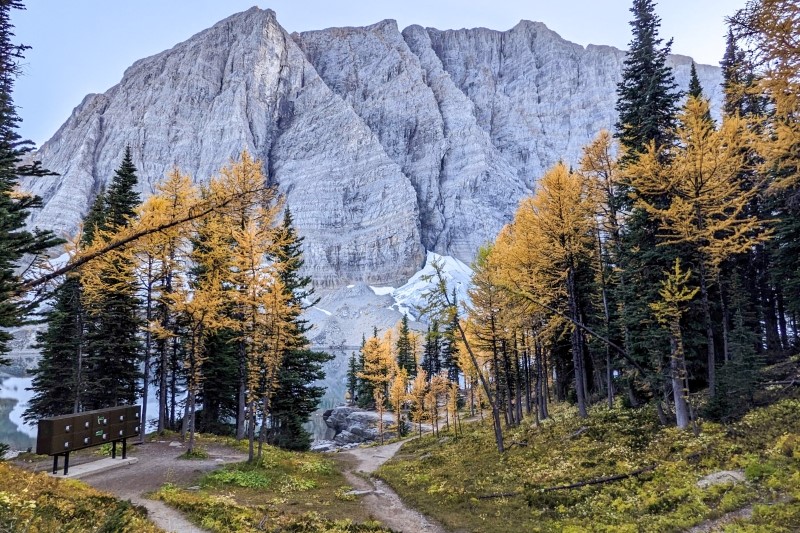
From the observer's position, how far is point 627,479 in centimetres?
1240

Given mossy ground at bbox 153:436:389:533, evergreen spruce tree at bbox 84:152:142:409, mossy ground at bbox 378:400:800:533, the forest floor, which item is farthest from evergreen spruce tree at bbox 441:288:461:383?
evergreen spruce tree at bbox 84:152:142:409

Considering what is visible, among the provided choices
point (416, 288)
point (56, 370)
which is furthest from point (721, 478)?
point (416, 288)

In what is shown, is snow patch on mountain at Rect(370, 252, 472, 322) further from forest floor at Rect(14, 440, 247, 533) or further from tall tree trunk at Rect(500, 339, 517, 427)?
forest floor at Rect(14, 440, 247, 533)

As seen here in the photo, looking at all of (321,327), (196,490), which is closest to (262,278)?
(196,490)

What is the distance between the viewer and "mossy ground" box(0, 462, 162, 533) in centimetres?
481

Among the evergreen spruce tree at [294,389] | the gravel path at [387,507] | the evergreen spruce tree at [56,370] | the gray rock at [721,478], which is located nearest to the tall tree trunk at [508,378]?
the gravel path at [387,507]

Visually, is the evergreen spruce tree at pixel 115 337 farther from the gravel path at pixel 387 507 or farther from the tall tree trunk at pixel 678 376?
the tall tree trunk at pixel 678 376

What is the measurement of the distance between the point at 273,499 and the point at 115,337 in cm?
1807

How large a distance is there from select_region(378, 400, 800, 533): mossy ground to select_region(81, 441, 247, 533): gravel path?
748 cm

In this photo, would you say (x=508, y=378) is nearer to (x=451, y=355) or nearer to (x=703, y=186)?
(x=703, y=186)

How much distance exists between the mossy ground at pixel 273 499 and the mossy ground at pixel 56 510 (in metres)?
1.98

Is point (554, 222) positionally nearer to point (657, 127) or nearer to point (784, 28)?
point (657, 127)

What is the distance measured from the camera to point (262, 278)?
18.7 metres

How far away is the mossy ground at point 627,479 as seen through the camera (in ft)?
29.1
